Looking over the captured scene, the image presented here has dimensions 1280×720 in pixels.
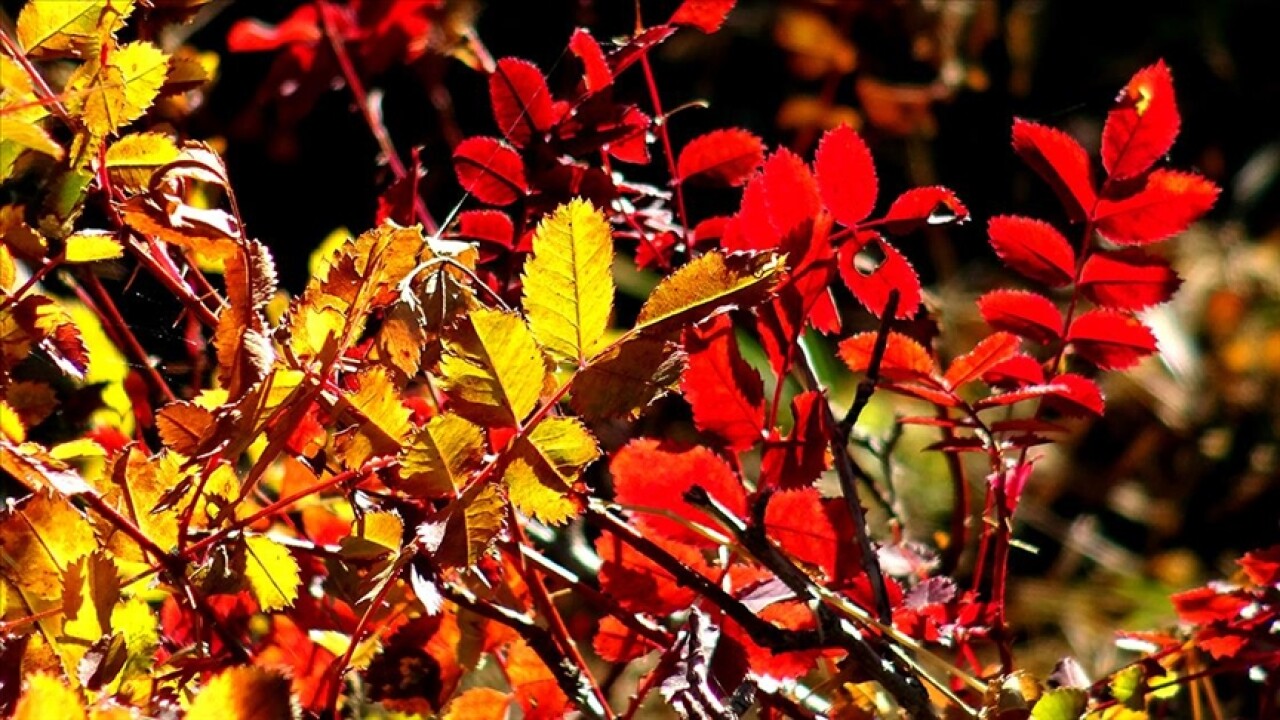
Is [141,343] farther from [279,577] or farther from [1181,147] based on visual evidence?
[1181,147]

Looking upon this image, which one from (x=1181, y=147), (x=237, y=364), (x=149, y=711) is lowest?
(x=1181, y=147)

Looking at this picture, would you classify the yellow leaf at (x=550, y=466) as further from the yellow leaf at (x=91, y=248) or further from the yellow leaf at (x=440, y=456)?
the yellow leaf at (x=91, y=248)

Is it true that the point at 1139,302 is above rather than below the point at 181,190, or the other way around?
below

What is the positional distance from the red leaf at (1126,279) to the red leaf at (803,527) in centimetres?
18

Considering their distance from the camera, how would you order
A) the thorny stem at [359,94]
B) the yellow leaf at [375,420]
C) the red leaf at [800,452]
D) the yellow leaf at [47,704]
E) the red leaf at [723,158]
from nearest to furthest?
the yellow leaf at [47,704] < the yellow leaf at [375,420] < the red leaf at [800,452] < the red leaf at [723,158] < the thorny stem at [359,94]

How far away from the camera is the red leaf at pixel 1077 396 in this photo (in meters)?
0.63

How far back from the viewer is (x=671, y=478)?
62 centimetres

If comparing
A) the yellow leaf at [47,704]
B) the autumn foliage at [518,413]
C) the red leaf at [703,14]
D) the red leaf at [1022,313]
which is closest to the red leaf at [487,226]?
the autumn foliage at [518,413]

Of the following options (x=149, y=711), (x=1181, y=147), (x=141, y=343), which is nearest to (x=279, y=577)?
(x=149, y=711)

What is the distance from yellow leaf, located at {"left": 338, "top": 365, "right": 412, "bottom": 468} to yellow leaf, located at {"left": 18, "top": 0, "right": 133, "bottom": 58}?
0.16 m

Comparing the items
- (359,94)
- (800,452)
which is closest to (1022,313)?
(800,452)

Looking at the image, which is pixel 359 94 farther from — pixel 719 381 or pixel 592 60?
pixel 719 381

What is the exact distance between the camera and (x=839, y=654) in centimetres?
66

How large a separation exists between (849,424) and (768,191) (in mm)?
104
